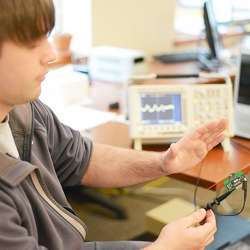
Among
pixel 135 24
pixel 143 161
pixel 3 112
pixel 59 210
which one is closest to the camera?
pixel 3 112

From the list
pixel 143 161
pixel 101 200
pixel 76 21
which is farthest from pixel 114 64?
pixel 143 161

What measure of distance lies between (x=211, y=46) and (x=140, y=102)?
1.18 meters

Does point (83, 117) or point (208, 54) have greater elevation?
point (208, 54)

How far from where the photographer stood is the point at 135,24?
3068 millimetres

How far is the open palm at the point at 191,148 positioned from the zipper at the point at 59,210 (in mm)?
347

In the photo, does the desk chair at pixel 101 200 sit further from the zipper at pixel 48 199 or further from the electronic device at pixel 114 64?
the zipper at pixel 48 199

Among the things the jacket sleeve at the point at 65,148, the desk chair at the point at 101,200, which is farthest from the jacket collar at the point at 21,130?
the desk chair at the point at 101,200

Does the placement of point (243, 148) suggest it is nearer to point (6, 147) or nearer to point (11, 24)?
point (6, 147)

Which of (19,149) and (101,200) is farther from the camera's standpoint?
(101,200)

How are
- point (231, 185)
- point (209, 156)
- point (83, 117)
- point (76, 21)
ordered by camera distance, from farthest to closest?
point (76, 21) → point (83, 117) → point (209, 156) → point (231, 185)

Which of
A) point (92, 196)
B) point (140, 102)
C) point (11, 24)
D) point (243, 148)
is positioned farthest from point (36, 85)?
point (92, 196)

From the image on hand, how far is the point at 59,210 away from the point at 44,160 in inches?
5.7

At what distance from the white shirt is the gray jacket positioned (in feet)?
0.10

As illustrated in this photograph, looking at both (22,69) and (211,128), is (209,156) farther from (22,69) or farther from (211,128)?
(22,69)
